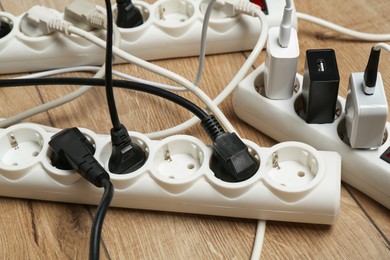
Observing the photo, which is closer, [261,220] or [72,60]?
[261,220]

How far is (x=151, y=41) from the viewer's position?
0.70 meters

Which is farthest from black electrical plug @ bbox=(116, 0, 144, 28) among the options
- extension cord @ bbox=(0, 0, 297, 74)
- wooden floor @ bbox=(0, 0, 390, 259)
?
wooden floor @ bbox=(0, 0, 390, 259)

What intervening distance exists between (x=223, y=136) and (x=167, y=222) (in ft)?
0.33

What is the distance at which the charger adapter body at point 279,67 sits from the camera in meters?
0.58

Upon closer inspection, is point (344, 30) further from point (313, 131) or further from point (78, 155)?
point (78, 155)

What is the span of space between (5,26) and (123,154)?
11.2 inches

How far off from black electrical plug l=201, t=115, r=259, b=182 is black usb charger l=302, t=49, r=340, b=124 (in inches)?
3.2

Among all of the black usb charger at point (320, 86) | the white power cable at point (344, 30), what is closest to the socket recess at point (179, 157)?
the black usb charger at point (320, 86)

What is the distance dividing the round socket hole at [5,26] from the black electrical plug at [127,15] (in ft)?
0.46

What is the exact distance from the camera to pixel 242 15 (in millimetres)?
692

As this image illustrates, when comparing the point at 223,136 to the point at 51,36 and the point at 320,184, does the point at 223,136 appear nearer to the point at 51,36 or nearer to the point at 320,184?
the point at 320,184

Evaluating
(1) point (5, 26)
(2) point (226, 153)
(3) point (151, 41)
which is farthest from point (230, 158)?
(1) point (5, 26)

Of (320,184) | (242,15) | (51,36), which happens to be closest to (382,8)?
(242,15)

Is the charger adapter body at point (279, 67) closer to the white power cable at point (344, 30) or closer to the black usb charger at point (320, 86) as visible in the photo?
the black usb charger at point (320, 86)
